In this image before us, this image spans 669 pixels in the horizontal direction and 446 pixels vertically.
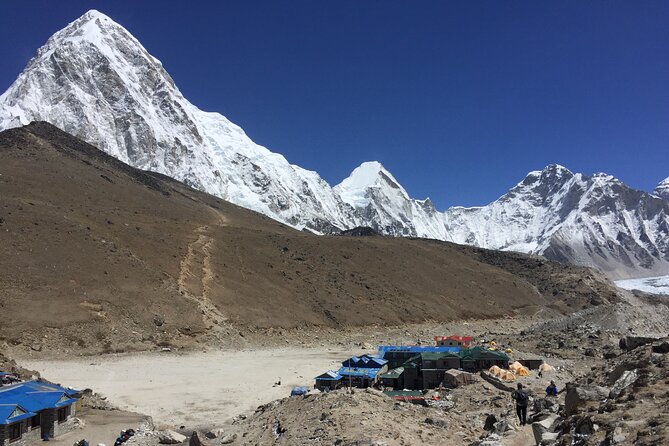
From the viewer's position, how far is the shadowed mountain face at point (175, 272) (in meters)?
52.7

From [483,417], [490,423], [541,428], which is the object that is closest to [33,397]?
[490,423]

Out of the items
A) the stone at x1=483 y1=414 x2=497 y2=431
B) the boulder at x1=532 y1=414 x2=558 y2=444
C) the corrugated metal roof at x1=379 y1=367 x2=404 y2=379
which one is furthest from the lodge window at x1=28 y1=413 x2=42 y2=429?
the boulder at x1=532 y1=414 x2=558 y2=444

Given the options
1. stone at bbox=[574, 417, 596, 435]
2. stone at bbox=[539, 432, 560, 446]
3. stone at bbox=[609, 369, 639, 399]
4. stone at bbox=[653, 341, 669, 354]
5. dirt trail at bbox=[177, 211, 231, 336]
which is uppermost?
dirt trail at bbox=[177, 211, 231, 336]

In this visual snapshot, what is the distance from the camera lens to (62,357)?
146 feet

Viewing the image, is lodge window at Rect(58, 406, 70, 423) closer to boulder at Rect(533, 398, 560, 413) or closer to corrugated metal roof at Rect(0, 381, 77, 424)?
corrugated metal roof at Rect(0, 381, 77, 424)

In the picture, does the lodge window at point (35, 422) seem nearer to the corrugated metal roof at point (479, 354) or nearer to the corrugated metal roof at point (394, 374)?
the corrugated metal roof at point (394, 374)

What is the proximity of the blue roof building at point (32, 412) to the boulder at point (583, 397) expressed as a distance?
20038 mm

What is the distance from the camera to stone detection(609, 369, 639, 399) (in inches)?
572

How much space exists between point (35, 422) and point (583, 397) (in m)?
21.4

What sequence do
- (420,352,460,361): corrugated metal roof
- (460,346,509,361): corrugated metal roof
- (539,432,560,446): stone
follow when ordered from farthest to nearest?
(460,346,509,361): corrugated metal roof, (420,352,460,361): corrugated metal roof, (539,432,560,446): stone

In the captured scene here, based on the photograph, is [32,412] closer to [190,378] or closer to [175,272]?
[190,378]

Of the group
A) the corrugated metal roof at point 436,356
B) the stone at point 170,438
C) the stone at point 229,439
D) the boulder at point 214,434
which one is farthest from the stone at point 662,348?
the stone at point 170,438

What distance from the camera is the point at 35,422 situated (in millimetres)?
23109

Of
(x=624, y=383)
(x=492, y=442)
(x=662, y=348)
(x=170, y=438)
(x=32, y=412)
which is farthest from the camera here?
(x=170, y=438)
